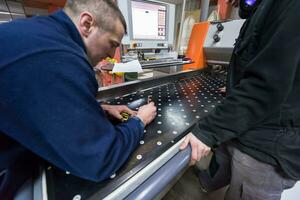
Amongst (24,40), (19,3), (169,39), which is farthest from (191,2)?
(24,40)

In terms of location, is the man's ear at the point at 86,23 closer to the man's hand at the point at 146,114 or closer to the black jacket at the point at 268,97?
the man's hand at the point at 146,114

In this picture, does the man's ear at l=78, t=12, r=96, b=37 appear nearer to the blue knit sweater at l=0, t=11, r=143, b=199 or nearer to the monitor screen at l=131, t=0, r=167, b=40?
the blue knit sweater at l=0, t=11, r=143, b=199

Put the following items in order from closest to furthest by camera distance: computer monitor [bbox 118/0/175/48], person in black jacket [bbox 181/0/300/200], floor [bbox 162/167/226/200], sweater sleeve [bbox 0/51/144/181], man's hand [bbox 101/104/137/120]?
1. sweater sleeve [bbox 0/51/144/181]
2. person in black jacket [bbox 181/0/300/200]
3. man's hand [bbox 101/104/137/120]
4. computer monitor [bbox 118/0/175/48]
5. floor [bbox 162/167/226/200]

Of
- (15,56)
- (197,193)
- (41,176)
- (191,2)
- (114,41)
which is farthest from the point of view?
(191,2)

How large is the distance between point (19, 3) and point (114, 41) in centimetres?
246

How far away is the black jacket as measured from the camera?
15.9 inches

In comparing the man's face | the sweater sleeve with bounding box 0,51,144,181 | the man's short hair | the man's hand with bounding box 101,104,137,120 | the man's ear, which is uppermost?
the man's short hair

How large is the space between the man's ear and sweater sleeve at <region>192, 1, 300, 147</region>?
21.3 inches

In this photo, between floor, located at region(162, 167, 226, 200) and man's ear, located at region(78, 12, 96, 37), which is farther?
floor, located at region(162, 167, 226, 200)

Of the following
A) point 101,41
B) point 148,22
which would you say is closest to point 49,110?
point 101,41

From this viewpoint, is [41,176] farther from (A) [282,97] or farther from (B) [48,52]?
(A) [282,97]

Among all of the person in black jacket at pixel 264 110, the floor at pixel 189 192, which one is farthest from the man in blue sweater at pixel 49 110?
the floor at pixel 189 192

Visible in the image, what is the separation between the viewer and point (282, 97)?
0.44 metres

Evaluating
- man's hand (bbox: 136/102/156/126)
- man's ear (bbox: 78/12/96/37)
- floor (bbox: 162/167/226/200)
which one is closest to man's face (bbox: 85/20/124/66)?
man's ear (bbox: 78/12/96/37)
